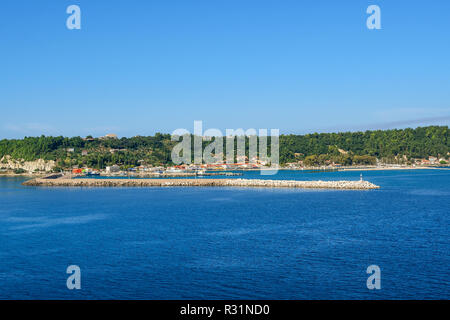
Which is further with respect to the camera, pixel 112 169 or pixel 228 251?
pixel 112 169

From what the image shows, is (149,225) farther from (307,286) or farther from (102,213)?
(307,286)

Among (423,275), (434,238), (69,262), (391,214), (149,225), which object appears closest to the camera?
(423,275)

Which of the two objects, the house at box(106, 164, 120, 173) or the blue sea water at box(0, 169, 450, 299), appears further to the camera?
the house at box(106, 164, 120, 173)

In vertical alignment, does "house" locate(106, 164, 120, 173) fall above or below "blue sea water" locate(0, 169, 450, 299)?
above

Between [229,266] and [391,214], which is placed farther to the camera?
[391,214]

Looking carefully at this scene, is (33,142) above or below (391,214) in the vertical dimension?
above

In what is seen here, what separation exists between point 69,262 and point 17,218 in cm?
2342

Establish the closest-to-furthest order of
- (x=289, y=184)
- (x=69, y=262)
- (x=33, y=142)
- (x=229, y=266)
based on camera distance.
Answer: (x=229, y=266), (x=69, y=262), (x=289, y=184), (x=33, y=142)

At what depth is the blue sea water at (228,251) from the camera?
22.3 metres

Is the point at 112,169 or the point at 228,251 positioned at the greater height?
the point at 112,169

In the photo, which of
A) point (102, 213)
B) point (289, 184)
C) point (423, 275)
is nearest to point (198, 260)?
point (423, 275)

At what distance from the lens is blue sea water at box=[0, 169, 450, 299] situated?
22.3 m

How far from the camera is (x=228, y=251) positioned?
30.1 metres

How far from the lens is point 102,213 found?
51062 millimetres
